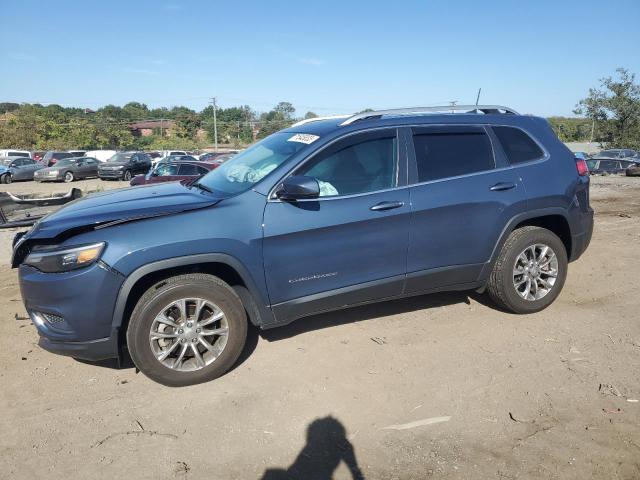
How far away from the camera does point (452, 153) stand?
409 cm

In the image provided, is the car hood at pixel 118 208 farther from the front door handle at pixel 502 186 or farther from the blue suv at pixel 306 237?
the front door handle at pixel 502 186

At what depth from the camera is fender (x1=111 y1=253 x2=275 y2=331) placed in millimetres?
3123

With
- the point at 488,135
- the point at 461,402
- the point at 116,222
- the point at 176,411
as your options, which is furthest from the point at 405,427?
the point at 488,135

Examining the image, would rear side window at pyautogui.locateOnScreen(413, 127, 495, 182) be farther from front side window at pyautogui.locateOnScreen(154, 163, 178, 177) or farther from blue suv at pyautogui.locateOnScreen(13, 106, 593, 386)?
front side window at pyautogui.locateOnScreen(154, 163, 178, 177)

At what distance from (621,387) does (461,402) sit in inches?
45.5

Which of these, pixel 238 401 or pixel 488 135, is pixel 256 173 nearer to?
pixel 238 401

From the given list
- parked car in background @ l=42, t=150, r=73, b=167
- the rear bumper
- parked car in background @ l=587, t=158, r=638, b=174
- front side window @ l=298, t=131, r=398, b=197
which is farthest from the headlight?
parked car in background @ l=42, t=150, r=73, b=167

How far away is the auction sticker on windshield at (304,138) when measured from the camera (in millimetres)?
3774

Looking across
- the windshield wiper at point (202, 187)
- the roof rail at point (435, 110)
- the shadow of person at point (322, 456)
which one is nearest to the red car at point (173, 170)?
the windshield wiper at point (202, 187)

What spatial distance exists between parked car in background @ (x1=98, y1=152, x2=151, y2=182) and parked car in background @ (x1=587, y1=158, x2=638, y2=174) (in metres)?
24.2

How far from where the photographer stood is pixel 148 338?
3.23 meters

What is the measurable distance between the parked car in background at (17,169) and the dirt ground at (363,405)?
1050 inches

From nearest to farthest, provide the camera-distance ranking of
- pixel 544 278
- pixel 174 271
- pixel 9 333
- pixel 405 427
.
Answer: pixel 405 427
pixel 174 271
pixel 9 333
pixel 544 278

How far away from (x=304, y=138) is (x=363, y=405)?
211 centimetres
